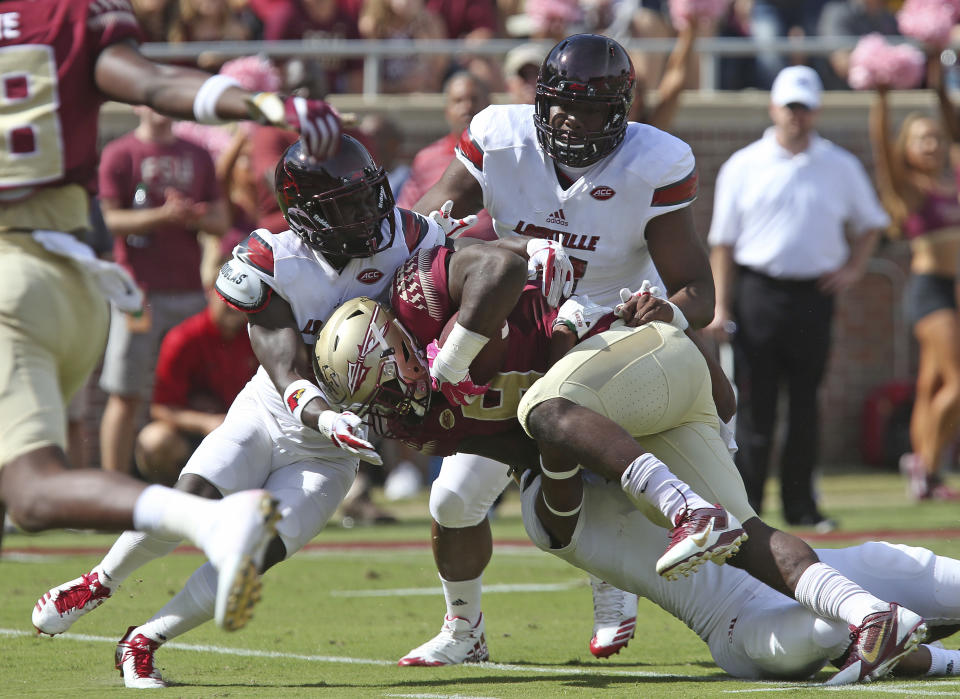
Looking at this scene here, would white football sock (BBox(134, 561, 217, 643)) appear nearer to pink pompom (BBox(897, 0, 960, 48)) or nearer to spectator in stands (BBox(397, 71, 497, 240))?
spectator in stands (BBox(397, 71, 497, 240))

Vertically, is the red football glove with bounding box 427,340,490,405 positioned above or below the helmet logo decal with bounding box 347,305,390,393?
below

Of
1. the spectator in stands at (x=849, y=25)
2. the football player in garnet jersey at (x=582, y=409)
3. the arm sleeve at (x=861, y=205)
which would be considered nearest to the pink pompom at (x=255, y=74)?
the arm sleeve at (x=861, y=205)

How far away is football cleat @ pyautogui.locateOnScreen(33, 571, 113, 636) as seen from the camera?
4.31 m

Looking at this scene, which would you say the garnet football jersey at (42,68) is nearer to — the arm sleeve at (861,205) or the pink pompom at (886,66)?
the arm sleeve at (861,205)

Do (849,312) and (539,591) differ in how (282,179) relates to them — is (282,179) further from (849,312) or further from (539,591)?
(849,312)

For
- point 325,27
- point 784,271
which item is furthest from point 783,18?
point 784,271

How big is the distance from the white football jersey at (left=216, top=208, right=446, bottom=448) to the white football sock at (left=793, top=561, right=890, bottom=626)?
1420 millimetres

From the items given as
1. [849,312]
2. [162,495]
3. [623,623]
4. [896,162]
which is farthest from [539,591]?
[849,312]

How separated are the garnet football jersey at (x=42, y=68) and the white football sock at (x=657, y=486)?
1.69m

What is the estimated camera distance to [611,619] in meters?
4.76

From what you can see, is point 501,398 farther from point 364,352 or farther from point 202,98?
point 202,98

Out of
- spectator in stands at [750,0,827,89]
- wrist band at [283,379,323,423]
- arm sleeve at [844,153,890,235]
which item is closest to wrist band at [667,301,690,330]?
wrist band at [283,379,323,423]

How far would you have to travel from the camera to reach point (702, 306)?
15.2 feet

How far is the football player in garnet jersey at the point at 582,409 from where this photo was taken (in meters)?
3.78
